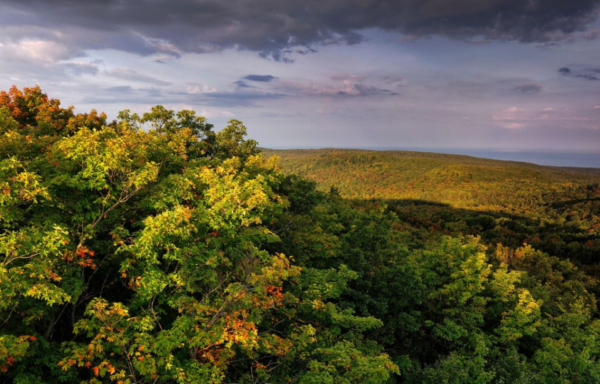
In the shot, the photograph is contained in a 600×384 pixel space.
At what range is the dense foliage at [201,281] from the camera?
9.66 m

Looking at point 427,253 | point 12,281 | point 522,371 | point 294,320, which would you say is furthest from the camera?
point 427,253

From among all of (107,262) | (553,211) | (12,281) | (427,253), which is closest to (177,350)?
(107,262)

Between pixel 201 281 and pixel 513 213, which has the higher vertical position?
pixel 201 281

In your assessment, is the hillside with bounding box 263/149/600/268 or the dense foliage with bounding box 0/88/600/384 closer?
the dense foliage with bounding box 0/88/600/384

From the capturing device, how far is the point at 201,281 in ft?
42.0

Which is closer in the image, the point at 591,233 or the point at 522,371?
the point at 522,371

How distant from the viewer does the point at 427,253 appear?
27812mm

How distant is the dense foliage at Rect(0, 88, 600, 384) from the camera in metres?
9.66

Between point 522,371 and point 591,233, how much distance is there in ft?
376

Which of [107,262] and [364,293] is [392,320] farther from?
[107,262]

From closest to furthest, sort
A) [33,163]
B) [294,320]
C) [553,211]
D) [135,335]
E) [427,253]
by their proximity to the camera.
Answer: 1. [135,335]
2. [33,163]
3. [294,320]
4. [427,253]
5. [553,211]

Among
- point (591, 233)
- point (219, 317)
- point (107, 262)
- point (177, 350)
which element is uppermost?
point (107, 262)

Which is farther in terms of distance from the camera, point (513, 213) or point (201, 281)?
point (513, 213)

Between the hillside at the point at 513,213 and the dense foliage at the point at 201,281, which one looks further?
the hillside at the point at 513,213
